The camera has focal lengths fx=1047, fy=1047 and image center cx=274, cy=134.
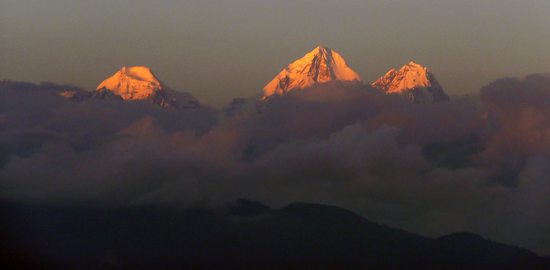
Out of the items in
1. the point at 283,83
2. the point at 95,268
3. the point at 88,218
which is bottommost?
the point at 95,268

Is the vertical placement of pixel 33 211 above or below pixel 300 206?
below

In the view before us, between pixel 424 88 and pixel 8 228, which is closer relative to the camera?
pixel 8 228

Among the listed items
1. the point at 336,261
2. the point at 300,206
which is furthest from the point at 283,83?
the point at 336,261

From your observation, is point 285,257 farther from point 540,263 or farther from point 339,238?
point 540,263

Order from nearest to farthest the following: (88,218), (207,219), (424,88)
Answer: (88,218) < (207,219) < (424,88)

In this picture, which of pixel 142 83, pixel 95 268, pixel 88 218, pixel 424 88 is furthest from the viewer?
pixel 424 88

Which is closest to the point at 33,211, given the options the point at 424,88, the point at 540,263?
the point at 540,263

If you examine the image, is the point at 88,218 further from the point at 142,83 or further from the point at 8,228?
the point at 142,83
